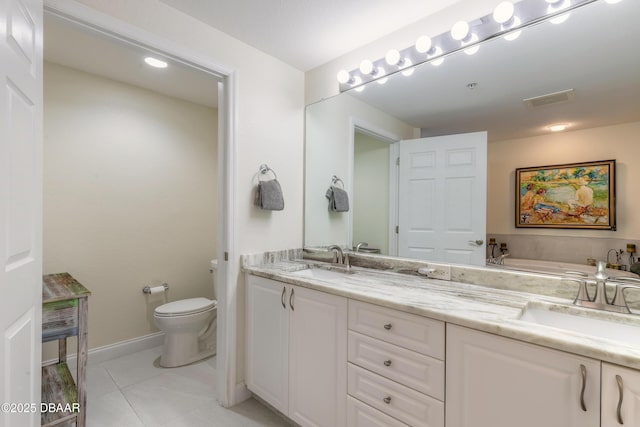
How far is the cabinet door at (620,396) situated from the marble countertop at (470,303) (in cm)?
3

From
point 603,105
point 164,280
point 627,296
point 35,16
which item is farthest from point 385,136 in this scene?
point 164,280

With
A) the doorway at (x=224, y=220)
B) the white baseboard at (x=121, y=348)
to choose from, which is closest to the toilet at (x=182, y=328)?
the white baseboard at (x=121, y=348)

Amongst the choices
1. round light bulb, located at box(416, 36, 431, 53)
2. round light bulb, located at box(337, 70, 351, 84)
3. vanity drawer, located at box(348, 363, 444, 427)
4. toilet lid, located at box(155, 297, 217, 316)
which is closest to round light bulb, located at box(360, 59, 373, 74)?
round light bulb, located at box(337, 70, 351, 84)

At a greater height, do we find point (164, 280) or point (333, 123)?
point (333, 123)

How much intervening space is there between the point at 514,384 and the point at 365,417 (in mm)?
643

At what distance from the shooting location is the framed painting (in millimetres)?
1221

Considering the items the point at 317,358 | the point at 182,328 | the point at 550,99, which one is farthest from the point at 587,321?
the point at 182,328

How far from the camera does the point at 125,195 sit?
99.7 inches

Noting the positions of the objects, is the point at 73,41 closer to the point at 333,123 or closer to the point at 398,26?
the point at 333,123

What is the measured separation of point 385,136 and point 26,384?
200cm

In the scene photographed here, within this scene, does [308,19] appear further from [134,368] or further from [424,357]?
[134,368]

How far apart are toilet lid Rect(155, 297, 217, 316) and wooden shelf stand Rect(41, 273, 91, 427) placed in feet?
2.37

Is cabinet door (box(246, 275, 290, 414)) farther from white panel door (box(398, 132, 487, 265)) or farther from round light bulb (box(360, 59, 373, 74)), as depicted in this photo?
round light bulb (box(360, 59, 373, 74))

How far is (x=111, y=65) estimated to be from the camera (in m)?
2.21
